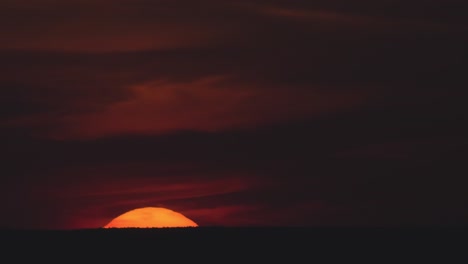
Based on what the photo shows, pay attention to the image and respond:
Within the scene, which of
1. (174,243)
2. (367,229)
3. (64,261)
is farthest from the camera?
(367,229)

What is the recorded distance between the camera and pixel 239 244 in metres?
31.7

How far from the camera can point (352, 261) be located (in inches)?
1188

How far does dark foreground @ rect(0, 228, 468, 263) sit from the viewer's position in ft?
99.1

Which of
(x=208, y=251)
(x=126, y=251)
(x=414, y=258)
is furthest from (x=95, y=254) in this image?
(x=414, y=258)

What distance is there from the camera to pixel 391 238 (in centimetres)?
3291

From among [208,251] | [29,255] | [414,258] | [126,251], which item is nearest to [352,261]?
[414,258]

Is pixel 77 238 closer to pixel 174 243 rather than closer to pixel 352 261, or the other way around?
pixel 174 243

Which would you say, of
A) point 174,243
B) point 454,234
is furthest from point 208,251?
point 454,234

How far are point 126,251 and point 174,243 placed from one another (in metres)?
1.70

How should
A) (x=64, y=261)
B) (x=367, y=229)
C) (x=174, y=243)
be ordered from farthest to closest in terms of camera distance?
(x=367, y=229) < (x=174, y=243) < (x=64, y=261)

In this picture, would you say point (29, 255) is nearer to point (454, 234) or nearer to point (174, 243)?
point (174, 243)

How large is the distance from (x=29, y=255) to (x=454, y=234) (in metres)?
12.6

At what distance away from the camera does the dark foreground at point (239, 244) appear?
30219 millimetres

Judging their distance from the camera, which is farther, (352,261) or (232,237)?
(232,237)
